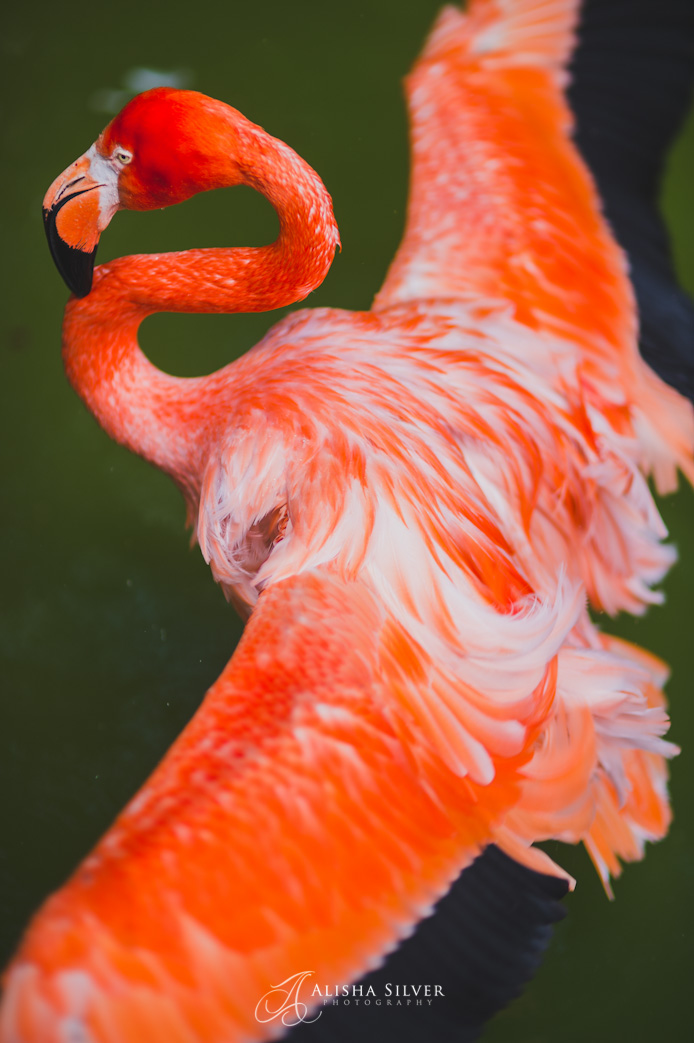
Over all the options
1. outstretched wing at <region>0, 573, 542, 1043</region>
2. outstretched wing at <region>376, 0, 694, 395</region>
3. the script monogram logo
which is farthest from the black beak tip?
the script monogram logo

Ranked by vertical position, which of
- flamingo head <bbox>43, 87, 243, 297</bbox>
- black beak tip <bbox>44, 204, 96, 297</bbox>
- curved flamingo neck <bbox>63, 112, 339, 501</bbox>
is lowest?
curved flamingo neck <bbox>63, 112, 339, 501</bbox>

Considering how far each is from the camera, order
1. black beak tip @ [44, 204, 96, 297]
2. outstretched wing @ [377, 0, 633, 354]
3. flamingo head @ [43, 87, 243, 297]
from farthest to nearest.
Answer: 1. outstretched wing @ [377, 0, 633, 354]
2. black beak tip @ [44, 204, 96, 297]
3. flamingo head @ [43, 87, 243, 297]

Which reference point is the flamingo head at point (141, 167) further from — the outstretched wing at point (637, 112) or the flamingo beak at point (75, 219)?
the outstretched wing at point (637, 112)

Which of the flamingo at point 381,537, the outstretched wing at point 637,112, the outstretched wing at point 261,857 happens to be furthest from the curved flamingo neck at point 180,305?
the outstretched wing at point 637,112

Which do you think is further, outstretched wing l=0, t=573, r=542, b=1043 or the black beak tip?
the black beak tip

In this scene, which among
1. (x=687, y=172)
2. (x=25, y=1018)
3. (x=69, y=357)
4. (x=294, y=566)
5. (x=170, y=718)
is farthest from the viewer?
(x=687, y=172)

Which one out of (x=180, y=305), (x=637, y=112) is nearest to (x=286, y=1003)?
(x=180, y=305)

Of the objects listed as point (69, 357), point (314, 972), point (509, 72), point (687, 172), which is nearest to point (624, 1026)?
point (314, 972)

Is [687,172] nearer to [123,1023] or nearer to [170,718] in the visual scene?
[170,718]

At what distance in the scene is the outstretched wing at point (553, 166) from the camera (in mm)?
1551

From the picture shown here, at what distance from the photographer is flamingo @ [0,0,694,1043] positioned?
2.92 ft

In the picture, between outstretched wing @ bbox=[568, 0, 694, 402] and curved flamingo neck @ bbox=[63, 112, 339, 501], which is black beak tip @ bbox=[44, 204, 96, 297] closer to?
curved flamingo neck @ bbox=[63, 112, 339, 501]

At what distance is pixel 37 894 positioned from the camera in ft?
5.74

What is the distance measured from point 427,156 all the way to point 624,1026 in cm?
181
